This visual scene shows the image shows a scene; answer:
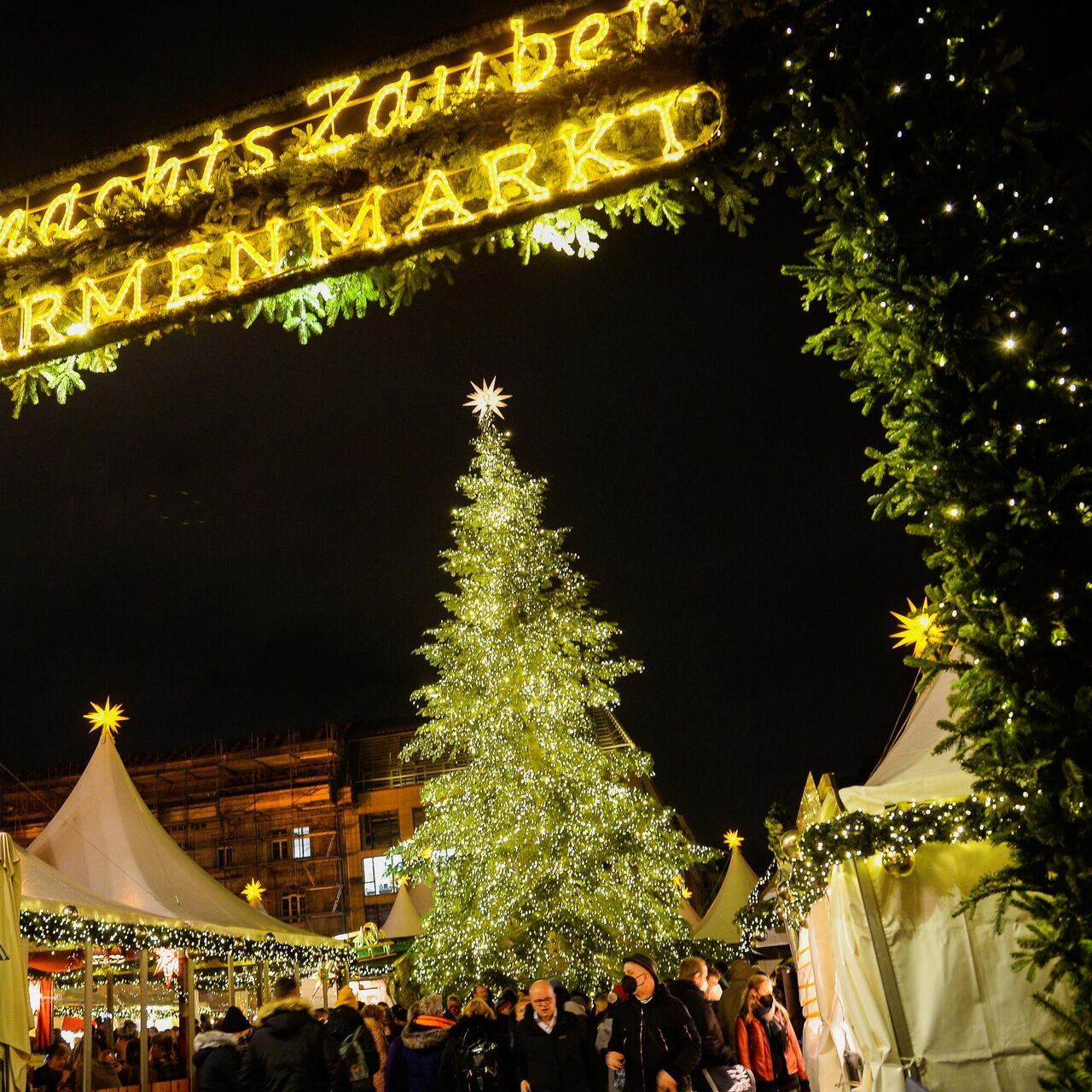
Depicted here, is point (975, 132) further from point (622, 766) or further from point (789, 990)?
point (622, 766)

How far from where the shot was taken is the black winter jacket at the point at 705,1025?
8250 mm

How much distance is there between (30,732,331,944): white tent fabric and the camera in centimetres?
1379

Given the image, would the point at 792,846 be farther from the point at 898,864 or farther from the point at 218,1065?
the point at 218,1065

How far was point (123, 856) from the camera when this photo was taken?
14.3 metres

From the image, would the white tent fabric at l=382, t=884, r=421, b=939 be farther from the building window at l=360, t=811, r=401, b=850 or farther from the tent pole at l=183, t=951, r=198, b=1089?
the building window at l=360, t=811, r=401, b=850

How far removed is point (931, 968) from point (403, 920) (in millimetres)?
21244

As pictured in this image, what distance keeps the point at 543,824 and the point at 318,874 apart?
115ft

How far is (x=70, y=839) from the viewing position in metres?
14.2

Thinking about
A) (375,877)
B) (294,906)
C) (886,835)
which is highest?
(375,877)

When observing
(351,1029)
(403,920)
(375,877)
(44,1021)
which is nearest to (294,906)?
(375,877)

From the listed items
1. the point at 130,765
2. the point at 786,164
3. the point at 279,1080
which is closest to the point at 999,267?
the point at 786,164

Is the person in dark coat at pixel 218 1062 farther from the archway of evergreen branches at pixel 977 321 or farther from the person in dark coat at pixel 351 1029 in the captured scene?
the archway of evergreen branches at pixel 977 321

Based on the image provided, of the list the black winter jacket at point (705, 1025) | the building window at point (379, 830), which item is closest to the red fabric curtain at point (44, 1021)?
the black winter jacket at point (705, 1025)

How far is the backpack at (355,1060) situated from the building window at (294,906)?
42.1 meters
